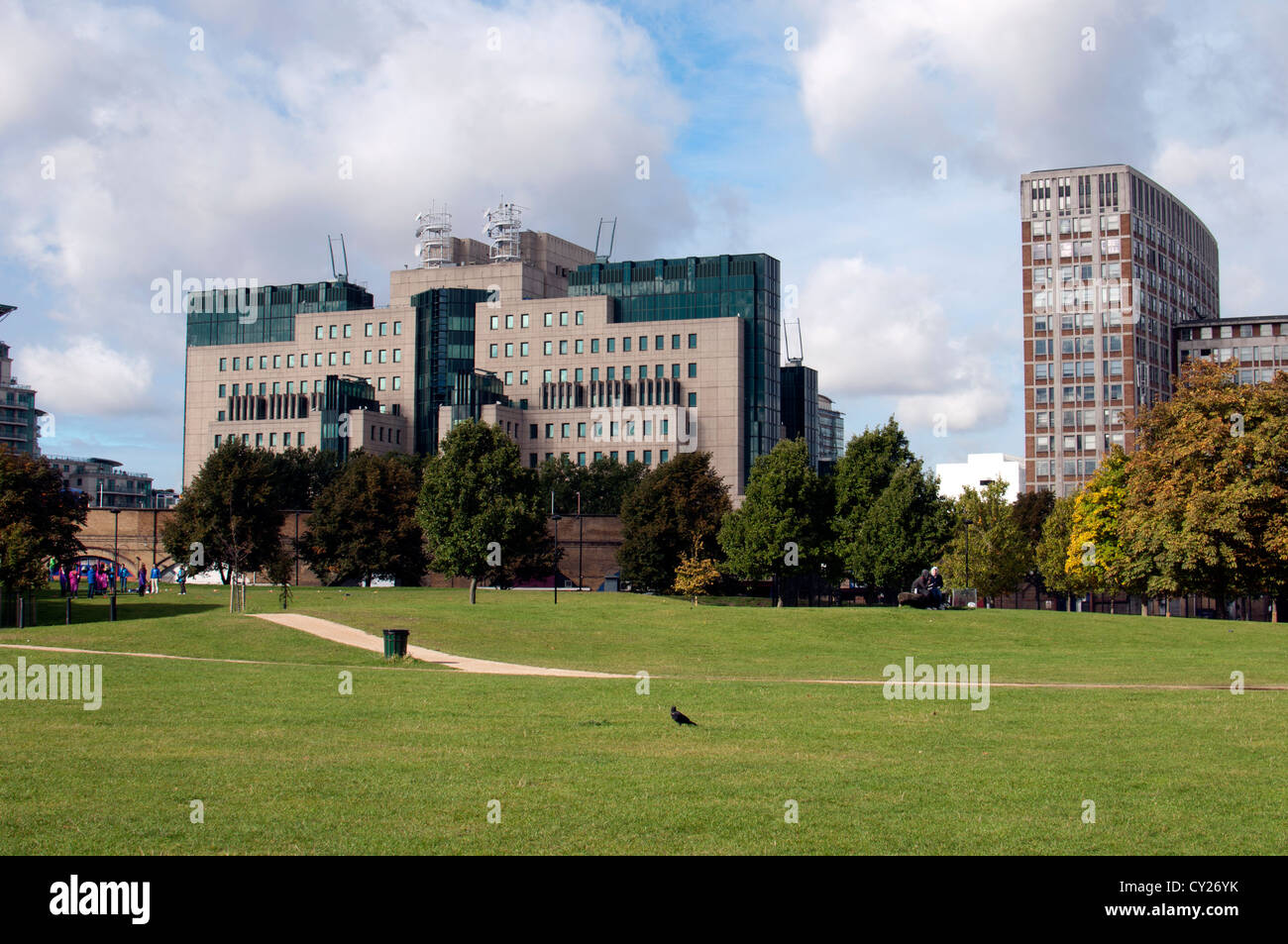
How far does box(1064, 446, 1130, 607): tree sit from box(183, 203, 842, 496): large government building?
70392mm

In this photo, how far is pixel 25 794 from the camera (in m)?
13.4

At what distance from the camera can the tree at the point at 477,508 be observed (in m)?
64.4

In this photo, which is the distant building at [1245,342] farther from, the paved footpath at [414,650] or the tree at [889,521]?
the paved footpath at [414,650]

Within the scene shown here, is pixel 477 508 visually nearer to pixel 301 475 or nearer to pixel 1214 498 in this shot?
pixel 1214 498

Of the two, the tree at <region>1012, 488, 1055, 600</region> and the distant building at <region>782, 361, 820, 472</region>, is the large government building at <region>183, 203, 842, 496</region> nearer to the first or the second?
the distant building at <region>782, 361, 820, 472</region>

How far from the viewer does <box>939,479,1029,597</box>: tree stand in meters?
83.8

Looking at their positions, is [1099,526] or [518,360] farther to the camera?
[518,360]

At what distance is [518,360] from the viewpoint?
16075cm

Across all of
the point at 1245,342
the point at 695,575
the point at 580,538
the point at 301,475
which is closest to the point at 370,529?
the point at 580,538

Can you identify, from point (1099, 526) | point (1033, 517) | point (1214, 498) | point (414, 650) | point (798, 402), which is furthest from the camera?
point (798, 402)

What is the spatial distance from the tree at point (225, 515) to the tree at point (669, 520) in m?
23.8

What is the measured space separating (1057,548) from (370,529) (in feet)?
168
